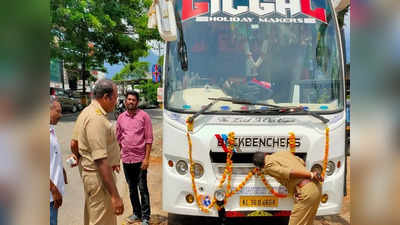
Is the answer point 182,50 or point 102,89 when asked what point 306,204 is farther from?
point 102,89

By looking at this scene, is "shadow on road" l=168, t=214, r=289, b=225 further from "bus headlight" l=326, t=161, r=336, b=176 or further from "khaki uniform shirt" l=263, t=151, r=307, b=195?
"khaki uniform shirt" l=263, t=151, r=307, b=195

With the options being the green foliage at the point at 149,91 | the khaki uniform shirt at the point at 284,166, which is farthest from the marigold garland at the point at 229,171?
the green foliage at the point at 149,91

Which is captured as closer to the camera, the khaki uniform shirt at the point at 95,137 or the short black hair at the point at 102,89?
the khaki uniform shirt at the point at 95,137

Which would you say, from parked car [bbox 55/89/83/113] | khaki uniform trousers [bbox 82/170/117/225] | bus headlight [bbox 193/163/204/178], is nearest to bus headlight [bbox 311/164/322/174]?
bus headlight [bbox 193/163/204/178]

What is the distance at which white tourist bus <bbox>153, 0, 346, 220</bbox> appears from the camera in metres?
3.78

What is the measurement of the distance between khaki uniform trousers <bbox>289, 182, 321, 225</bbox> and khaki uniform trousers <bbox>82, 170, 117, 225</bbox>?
5.95ft

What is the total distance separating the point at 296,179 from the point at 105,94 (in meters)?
1.97

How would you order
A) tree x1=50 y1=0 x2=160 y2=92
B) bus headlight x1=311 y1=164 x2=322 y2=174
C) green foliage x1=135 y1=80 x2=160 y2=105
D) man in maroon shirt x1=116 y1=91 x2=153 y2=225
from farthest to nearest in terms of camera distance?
green foliage x1=135 y1=80 x2=160 y2=105 < tree x1=50 y1=0 x2=160 y2=92 < man in maroon shirt x1=116 y1=91 x2=153 y2=225 < bus headlight x1=311 y1=164 x2=322 y2=174

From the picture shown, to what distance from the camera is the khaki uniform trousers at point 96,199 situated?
2.96 meters

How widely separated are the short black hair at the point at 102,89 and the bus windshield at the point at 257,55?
1.04 metres

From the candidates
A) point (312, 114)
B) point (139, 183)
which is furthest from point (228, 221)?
point (312, 114)

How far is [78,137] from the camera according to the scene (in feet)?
9.82

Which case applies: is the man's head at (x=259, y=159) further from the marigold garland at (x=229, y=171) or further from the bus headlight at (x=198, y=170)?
the bus headlight at (x=198, y=170)
